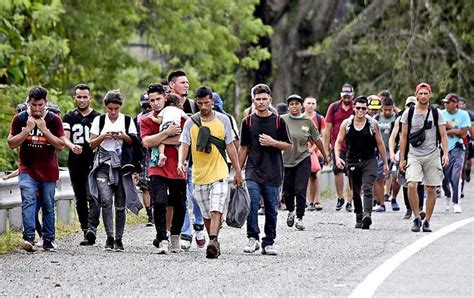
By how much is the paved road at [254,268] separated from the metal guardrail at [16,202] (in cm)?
74

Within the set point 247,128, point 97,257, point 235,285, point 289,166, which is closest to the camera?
point 235,285

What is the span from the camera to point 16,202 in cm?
1611

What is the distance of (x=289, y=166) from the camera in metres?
18.1

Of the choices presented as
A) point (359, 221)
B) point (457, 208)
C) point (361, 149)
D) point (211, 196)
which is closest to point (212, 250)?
point (211, 196)

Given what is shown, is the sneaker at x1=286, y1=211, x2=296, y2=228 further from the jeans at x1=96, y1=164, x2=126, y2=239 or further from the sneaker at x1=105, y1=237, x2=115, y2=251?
the sneaker at x1=105, y1=237, x2=115, y2=251

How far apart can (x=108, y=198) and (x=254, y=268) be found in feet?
8.51

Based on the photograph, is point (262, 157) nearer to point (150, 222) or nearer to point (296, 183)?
point (296, 183)

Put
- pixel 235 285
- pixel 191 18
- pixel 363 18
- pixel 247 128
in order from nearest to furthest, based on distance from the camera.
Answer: pixel 235 285 → pixel 247 128 → pixel 191 18 → pixel 363 18

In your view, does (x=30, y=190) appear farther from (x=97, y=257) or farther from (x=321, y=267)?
(x=321, y=267)

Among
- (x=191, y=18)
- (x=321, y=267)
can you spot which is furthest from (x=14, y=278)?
(x=191, y=18)

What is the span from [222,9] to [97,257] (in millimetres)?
25087

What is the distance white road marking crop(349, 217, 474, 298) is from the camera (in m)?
11.0

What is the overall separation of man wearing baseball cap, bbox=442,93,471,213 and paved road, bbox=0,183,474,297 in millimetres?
4226

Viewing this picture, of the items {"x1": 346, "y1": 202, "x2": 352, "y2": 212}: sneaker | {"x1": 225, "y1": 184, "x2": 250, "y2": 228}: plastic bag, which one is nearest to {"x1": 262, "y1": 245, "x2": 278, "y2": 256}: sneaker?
{"x1": 225, "y1": 184, "x2": 250, "y2": 228}: plastic bag
